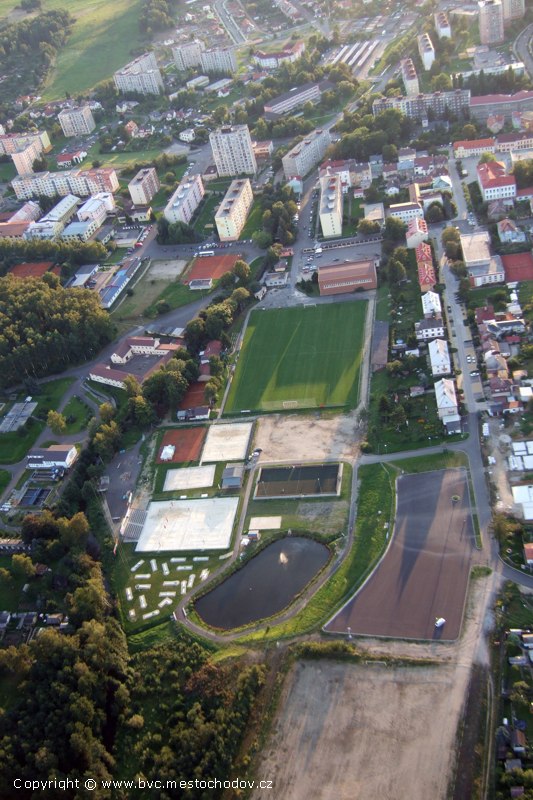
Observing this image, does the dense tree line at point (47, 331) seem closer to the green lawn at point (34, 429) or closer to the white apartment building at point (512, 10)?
the green lawn at point (34, 429)

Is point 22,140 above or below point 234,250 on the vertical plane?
above

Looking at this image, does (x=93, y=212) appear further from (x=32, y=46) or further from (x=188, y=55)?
(x=32, y=46)

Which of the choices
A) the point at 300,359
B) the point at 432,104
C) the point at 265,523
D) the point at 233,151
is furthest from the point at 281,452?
the point at 432,104

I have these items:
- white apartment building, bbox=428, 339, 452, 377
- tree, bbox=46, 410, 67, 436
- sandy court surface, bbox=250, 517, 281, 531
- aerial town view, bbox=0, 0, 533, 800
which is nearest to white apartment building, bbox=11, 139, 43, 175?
aerial town view, bbox=0, 0, 533, 800

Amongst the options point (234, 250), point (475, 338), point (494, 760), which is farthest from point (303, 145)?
point (494, 760)

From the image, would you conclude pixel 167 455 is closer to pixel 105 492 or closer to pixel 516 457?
pixel 105 492

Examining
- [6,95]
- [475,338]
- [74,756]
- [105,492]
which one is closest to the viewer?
[74,756]

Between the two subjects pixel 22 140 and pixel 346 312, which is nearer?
pixel 346 312
